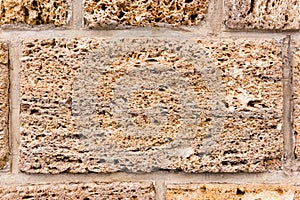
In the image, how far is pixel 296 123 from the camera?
971 millimetres

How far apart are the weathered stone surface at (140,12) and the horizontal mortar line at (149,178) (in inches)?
9.8

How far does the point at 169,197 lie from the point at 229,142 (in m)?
0.14

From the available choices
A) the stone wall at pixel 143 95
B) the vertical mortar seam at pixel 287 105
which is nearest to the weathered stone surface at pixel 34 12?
the stone wall at pixel 143 95

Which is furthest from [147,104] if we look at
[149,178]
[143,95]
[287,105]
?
[287,105]

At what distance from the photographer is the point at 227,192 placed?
3.21 ft

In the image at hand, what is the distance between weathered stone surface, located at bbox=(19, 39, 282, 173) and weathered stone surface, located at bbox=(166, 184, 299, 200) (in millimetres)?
34

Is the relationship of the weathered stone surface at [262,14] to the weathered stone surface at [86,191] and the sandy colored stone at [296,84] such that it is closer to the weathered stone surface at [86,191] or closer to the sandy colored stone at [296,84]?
the sandy colored stone at [296,84]

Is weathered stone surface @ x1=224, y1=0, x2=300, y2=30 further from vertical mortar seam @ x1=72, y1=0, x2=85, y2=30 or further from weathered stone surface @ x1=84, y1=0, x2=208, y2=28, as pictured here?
vertical mortar seam @ x1=72, y1=0, x2=85, y2=30

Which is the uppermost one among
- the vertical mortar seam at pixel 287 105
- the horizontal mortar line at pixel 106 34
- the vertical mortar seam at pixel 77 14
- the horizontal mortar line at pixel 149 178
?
the vertical mortar seam at pixel 77 14

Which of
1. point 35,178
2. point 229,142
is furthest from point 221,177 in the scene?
point 35,178

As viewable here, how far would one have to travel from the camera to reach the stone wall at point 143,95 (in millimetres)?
946

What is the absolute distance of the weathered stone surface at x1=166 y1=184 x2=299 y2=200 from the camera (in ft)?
3.20

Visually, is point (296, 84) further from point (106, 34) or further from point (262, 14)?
point (106, 34)

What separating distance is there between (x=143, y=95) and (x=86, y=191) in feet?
0.61
